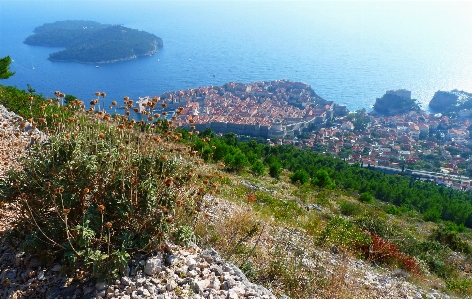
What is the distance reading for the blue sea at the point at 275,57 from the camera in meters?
53.2

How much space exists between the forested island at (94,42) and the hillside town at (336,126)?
69.6 feet

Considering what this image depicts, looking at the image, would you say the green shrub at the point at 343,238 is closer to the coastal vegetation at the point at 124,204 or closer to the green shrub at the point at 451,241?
the coastal vegetation at the point at 124,204

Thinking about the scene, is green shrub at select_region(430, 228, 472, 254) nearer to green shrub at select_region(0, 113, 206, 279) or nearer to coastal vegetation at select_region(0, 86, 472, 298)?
coastal vegetation at select_region(0, 86, 472, 298)

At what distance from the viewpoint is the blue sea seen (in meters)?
53.2

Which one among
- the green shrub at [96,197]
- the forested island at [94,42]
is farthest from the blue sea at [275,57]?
the green shrub at [96,197]

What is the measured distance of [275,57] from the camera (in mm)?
80062

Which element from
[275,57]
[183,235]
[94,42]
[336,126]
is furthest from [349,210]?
[275,57]

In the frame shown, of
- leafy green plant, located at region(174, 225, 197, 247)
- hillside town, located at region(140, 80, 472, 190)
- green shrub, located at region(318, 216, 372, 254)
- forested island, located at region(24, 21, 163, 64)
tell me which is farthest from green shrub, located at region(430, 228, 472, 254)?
forested island, located at region(24, 21, 163, 64)

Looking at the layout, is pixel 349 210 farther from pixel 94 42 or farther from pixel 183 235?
pixel 94 42

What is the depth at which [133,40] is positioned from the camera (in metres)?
68.4

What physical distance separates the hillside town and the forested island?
21.2m

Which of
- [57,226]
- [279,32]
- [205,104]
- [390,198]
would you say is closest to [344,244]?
[57,226]

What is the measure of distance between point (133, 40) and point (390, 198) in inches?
2482

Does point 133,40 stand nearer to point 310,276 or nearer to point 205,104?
point 205,104
